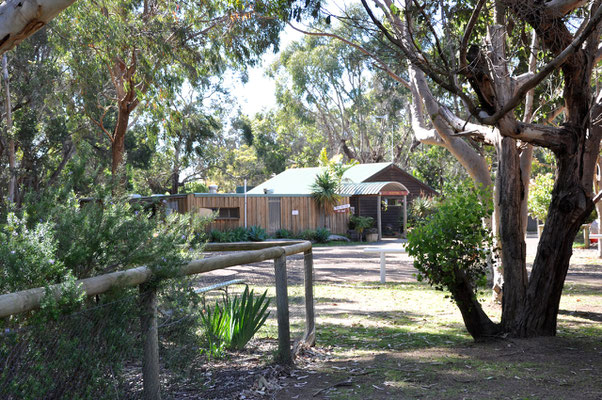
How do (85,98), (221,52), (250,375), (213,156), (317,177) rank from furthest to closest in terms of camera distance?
(213,156), (317,177), (85,98), (221,52), (250,375)

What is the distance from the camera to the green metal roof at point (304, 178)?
3738 cm

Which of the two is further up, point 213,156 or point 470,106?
point 213,156

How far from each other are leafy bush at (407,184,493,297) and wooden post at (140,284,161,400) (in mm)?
3675

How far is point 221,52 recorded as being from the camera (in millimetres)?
18156

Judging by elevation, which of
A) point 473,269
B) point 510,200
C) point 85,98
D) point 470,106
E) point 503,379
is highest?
point 85,98

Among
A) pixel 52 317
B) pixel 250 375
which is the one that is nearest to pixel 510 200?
pixel 250 375

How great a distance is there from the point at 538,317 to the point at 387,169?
105 ft

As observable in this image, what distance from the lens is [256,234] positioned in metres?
30.1

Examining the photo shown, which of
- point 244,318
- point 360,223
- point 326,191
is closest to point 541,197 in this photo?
point 360,223

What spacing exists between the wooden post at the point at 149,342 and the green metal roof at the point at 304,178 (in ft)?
105

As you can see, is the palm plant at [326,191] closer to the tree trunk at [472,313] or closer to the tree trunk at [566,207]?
the tree trunk at [472,313]

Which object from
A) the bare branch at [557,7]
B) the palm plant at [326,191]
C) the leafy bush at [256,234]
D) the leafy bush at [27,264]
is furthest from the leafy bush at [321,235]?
the leafy bush at [27,264]

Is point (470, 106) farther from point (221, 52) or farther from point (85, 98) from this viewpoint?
point (85, 98)

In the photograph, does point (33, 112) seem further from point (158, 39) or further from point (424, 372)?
point (424, 372)
